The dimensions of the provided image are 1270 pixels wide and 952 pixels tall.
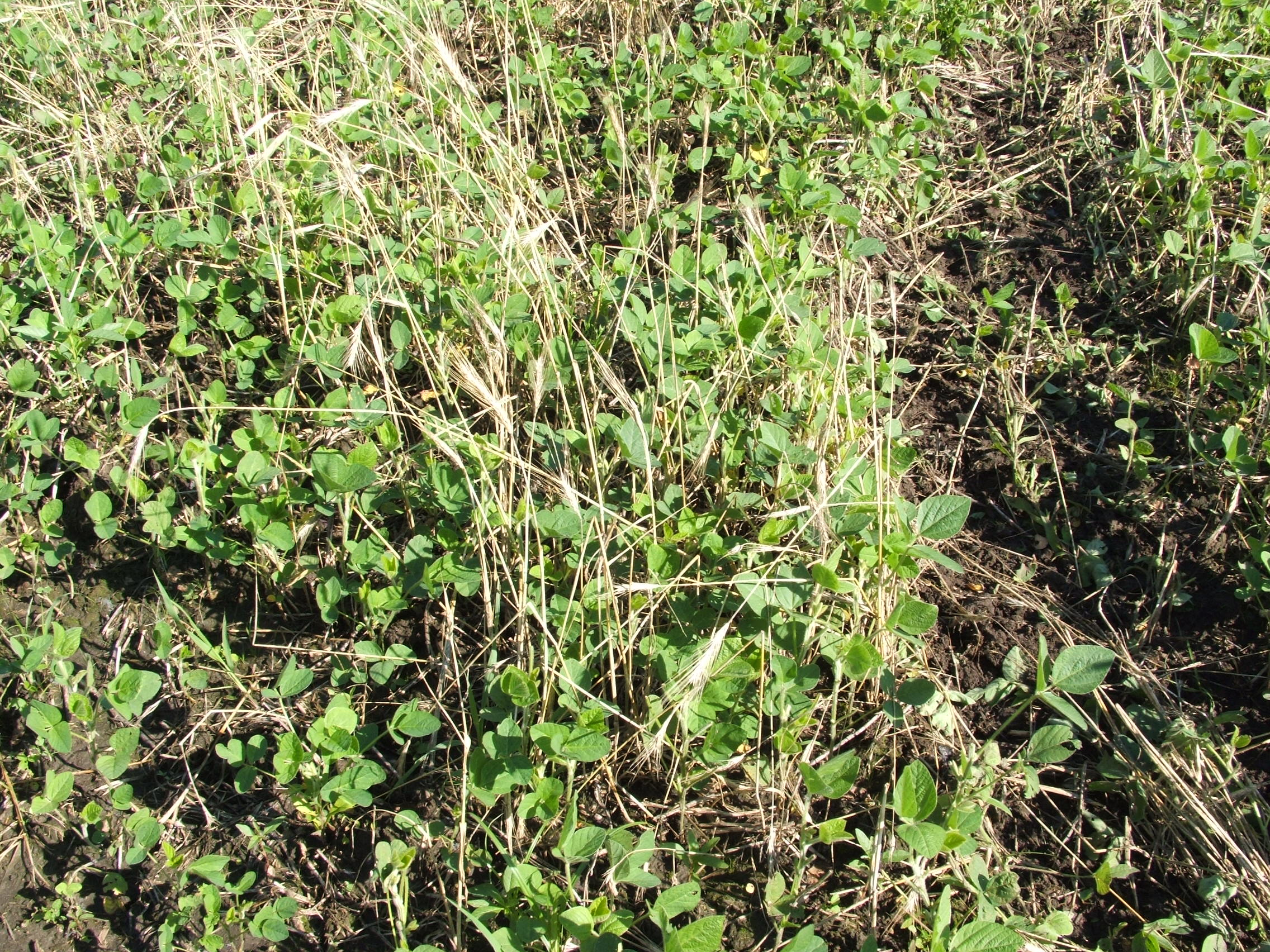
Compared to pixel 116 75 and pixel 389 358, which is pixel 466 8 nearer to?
pixel 116 75

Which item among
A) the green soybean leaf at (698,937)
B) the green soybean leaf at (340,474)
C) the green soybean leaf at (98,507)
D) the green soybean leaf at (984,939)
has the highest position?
the green soybean leaf at (340,474)

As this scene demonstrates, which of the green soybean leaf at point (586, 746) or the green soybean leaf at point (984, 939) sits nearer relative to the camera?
the green soybean leaf at point (984, 939)

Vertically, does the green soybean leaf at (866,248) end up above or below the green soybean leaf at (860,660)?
above

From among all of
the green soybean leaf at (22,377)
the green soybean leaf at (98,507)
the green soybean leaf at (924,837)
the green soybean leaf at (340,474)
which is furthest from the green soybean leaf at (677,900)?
the green soybean leaf at (22,377)

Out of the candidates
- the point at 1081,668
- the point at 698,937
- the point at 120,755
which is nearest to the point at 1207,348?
the point at 1081,668

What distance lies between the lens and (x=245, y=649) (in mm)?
2117

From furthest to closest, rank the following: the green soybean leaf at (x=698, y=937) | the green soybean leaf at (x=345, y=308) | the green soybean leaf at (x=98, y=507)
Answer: the green soybean leaf at (x=345, y=308), the green soybean leaf at (x=98, y=507), the green soybean leaf at (x=698, y=937)

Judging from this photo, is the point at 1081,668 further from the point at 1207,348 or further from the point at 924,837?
the point at 1207,348

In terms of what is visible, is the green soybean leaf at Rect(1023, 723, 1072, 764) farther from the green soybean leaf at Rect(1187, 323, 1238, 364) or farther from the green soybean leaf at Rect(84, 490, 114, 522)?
the green soybean leaf at Rect(84, 490, 114, 522)

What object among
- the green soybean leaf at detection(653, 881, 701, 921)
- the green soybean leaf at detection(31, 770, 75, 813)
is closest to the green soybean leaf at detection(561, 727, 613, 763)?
the green soybean leaf at detection(653, 881, 701, 921)

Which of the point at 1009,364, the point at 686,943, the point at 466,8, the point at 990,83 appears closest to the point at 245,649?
the point at 686,943

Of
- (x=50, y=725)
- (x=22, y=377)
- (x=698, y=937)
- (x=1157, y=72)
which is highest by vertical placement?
(x=22, y=377)

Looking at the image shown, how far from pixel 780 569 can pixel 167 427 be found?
1594 millimetres

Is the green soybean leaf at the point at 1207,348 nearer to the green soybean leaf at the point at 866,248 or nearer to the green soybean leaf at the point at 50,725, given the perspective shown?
the green soybean leaf at the point at 866,248
